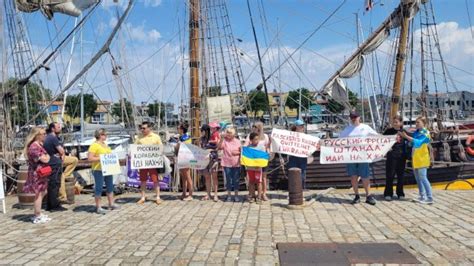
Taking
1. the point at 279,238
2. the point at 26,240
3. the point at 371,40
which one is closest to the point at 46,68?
the point at 26,240

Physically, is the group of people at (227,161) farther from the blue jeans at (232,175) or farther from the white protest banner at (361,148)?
the white protest banner at (361,148)

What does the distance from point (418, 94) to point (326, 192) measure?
16.3 metres

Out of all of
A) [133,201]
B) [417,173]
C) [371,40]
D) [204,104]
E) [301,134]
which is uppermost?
[371,40]

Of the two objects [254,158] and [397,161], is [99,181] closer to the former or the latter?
[254,158]

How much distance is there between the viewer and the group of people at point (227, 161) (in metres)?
8.06

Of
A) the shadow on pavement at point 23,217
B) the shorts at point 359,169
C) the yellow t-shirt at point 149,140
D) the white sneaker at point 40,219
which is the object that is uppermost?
the yellow t-shirt at point 149,140

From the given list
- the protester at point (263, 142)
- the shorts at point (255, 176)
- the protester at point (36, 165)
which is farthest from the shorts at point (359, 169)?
the protester at point (36, 165)

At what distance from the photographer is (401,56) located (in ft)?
55.3

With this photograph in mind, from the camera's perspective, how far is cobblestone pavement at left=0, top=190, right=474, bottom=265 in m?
5.57

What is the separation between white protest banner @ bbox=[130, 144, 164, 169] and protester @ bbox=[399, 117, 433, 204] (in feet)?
16.7

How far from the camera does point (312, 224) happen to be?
7184 mm

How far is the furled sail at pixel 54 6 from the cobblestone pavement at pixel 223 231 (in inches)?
235

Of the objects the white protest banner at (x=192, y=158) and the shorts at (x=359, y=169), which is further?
the white protest banner at (x=192, y=158)

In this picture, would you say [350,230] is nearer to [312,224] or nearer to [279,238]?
[312,224]
